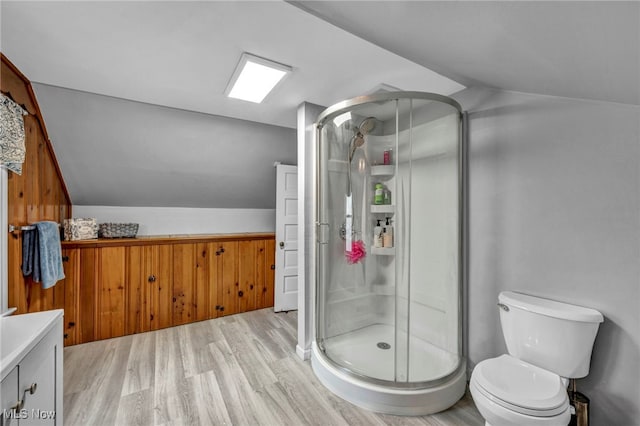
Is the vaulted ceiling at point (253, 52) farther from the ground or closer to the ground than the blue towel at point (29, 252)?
farther from the ground

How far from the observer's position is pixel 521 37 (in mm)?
1048

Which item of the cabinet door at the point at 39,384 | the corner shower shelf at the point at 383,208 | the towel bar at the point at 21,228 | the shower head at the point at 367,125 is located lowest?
the cabinet door at the point at 39,384

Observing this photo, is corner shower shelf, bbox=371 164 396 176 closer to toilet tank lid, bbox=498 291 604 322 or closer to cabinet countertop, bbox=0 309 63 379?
toilet tank lid, bbox=498 291 604 322

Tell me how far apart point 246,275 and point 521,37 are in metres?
3.24

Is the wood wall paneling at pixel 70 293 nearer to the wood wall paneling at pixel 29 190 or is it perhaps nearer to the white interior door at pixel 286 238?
the wood wall paneling at pixel 29 190

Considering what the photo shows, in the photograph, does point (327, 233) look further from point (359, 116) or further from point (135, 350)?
point (135, 350)

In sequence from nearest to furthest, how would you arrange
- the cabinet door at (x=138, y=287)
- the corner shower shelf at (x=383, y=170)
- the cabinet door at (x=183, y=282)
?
the corner shower shelf at (x=383, y=170)
the cabinet door at (x=138, y=287)
the cabinet door at (x=183, y=282)

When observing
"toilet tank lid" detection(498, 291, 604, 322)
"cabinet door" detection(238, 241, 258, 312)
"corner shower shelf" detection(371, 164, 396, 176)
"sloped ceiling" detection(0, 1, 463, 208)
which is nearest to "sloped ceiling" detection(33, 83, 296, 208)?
"sloped ceiling" detection(0, 1, 463, 208)

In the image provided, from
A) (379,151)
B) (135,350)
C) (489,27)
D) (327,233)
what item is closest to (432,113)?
(379,151)

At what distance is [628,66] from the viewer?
1.04 meters

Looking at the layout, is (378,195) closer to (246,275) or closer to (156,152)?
(246,275)

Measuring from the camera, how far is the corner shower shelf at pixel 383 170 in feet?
6.64

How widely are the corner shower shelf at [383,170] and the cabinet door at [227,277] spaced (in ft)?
6.61

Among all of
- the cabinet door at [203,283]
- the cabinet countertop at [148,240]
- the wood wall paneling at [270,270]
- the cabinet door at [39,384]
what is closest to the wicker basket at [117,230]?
the cabinet countertop at [148,240]
